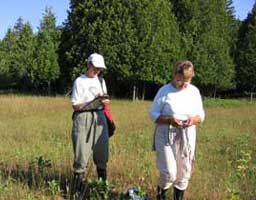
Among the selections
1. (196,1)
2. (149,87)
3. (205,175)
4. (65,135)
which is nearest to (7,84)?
(149,87)

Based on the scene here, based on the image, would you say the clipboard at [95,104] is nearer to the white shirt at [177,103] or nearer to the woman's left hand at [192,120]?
the white shirt at [177,103]

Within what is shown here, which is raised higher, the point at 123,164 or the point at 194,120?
the point at 194,120

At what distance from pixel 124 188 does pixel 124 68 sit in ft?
105

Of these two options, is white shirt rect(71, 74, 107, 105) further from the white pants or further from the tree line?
the tree line

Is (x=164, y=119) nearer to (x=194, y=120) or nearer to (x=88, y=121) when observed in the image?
(x=194, y=120)

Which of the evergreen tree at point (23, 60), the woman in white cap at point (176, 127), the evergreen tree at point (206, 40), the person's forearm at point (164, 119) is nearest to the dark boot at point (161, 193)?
the woman in white cap at point (176, 127)

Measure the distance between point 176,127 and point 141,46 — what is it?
34.0 meters

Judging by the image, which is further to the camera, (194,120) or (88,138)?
(88,138)

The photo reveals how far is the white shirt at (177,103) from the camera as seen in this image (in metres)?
6.26

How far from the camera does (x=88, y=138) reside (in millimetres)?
7254

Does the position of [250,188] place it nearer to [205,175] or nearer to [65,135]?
[205,175]

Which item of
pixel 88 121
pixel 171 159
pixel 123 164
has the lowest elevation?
pixel 123 164

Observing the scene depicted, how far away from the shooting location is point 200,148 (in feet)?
40.1

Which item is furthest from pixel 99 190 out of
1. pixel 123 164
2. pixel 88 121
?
pixel 123 164
